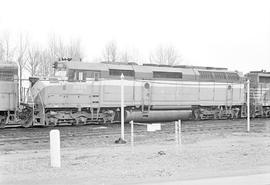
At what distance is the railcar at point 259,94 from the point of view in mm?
32094

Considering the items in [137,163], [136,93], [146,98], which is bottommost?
[137,163]

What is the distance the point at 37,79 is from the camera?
23.5m

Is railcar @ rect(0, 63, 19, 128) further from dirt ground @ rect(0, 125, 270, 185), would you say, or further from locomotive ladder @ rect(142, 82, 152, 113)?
dirt ground @ rect(0, 125, 270, 185)

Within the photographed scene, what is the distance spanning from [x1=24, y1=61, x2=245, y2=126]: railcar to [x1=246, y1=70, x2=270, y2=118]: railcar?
4.88ft

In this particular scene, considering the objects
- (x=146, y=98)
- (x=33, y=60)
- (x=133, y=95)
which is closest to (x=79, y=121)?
(x=133, y=95)

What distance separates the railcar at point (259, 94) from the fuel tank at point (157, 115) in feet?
21.3

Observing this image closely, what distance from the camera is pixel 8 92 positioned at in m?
22.5

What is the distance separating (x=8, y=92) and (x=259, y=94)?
1917cm

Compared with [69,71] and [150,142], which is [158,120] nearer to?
[69,71]

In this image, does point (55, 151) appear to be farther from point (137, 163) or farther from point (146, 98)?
point (146, 98)

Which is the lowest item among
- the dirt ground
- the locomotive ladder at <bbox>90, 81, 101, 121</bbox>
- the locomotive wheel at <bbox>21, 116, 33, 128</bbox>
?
the dirt ground

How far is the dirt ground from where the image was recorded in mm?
9289

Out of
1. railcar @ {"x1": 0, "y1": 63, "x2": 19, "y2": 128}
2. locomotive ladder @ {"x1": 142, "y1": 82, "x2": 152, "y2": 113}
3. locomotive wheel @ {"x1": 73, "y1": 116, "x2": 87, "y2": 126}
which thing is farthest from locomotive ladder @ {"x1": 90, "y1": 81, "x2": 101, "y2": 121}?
railcar @ {"x1": 0, "y1": 63, "x2": 19, "y2": 128}

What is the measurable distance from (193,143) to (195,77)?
1270cm
